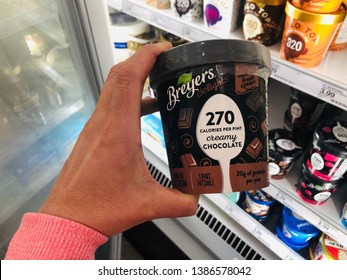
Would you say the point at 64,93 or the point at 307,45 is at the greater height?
the point at 307,45

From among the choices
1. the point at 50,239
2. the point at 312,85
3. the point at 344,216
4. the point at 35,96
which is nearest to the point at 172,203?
the point at 50,239

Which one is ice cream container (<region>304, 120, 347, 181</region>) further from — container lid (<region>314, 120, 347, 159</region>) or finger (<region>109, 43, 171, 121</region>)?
finger (<region>109, 43, 171, 121</region>)

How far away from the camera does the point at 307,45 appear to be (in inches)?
22.8

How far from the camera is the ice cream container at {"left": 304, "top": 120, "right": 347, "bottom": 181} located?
0.66 metres

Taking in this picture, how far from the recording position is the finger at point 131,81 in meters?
0.53

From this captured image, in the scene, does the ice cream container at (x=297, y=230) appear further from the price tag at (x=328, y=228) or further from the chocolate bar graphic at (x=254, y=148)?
the chocolate bar graphic at (x=254, y=148)

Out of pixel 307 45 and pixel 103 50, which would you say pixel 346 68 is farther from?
pixel 103 50

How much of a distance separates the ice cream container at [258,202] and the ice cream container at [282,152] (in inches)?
5.9

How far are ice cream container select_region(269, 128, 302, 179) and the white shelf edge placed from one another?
0.75 feet

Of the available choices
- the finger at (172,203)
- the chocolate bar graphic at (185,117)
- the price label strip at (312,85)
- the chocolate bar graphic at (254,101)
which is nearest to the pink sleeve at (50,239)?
the finger at (172,203)

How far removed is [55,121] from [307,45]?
3.44 ft

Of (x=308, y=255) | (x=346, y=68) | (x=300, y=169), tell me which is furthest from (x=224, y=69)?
(x=308, y=255)

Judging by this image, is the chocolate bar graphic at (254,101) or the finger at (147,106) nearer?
the chocolate bar graphic at (254,101)

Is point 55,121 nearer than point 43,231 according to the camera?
No
